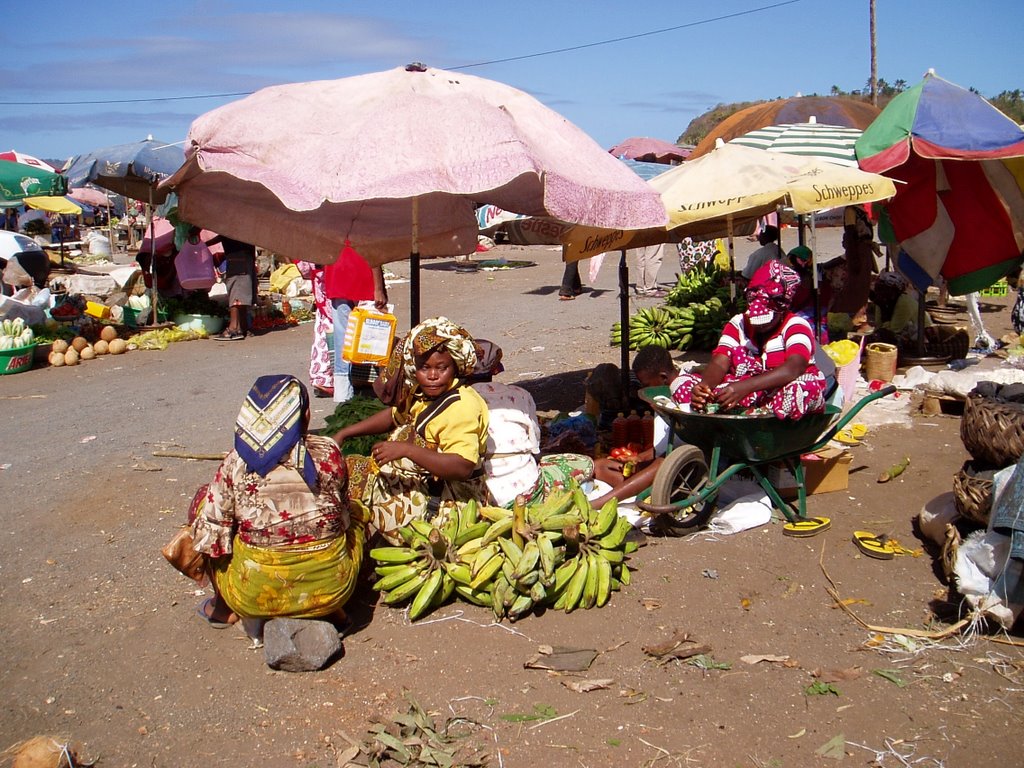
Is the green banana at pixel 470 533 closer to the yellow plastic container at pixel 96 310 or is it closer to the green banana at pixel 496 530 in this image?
the green banana at pixel 496 530

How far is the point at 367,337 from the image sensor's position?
16.4ft

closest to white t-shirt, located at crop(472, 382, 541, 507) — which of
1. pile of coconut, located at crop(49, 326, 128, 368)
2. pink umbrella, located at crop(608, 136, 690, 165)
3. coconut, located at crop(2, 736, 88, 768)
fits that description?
coconut, located at crop(2, 736, 88, 768)

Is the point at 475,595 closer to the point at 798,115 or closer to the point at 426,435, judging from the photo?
the point at 426,435

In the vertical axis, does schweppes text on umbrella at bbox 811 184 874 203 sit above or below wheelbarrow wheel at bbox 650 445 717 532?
above

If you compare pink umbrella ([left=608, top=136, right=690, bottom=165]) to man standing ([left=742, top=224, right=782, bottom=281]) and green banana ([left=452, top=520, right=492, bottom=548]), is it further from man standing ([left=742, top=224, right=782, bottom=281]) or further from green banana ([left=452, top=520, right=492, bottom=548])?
green banana ([left=452, top=520, right=492, bottom=548])

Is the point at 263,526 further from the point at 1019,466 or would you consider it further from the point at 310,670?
the point at 1019,466

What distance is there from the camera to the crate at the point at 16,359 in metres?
11.3

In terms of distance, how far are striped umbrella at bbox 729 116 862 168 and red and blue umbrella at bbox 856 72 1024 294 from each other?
162 mm

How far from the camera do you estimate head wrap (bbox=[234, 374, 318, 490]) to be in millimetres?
3822

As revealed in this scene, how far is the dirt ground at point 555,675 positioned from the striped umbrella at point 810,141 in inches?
144

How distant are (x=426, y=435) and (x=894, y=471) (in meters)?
4.10

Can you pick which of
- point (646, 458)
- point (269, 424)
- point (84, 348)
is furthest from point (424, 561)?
point (84, 348)

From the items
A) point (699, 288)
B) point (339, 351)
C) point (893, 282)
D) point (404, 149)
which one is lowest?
point (339, 351)

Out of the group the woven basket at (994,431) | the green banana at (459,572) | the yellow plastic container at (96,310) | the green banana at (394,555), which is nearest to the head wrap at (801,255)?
the woven basket at (994,431)
